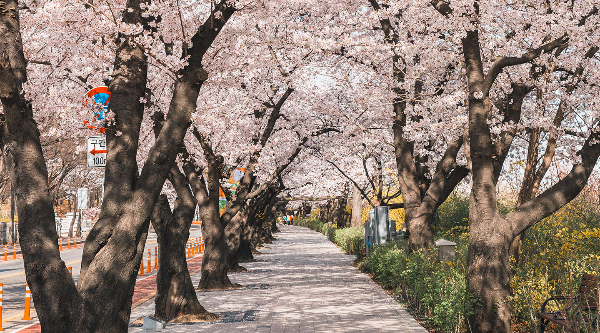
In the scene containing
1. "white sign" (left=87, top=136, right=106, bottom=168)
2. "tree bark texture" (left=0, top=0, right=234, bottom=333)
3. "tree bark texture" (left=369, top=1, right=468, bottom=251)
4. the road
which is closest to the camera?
"tree bark texture" (left=0, top=0, right=234, bottom=333)

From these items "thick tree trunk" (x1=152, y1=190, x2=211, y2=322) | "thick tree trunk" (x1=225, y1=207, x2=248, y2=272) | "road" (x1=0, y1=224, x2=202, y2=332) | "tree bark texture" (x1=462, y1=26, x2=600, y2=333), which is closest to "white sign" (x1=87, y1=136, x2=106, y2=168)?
"thick tree trunk" (x1=152, y1=190, x2=211, y2=322)

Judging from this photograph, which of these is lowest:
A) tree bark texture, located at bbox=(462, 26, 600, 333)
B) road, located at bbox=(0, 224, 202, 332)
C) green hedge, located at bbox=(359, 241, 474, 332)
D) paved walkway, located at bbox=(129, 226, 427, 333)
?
paved walkway, located at bbox=(129, 226, 427, 333)

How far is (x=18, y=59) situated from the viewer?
5918mm

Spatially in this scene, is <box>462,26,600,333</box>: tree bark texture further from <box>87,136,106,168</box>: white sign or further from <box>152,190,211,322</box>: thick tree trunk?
<box>87,136,106,168</box>: white sign

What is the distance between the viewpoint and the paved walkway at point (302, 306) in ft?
34.8

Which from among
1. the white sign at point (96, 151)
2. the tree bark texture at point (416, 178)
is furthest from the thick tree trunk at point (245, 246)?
the white sign at point (96, 151)

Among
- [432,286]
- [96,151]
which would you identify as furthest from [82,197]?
[432,286]

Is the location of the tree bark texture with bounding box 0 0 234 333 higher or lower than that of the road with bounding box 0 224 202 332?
higher

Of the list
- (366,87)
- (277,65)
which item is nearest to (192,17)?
(277,65)

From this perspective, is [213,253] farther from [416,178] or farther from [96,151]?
[416,178]

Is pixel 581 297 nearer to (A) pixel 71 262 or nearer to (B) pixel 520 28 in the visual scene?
(B) pixel 520 28

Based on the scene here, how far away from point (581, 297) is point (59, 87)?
12.3 meters

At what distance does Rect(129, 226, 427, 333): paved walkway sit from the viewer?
10617mm

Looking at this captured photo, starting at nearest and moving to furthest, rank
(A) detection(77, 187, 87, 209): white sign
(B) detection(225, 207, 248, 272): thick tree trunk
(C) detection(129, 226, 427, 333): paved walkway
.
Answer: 1. (C) detection(129, 226, 427, 333): paved walkway
2. (B) detection(225, 207, 248, 272): thick tree trunk
3. (A) detection(77, 187, 87, 209): white sign
